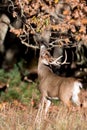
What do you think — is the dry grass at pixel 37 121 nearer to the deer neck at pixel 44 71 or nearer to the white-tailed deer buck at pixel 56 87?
the white-tailed deer buck at pixel 56 87

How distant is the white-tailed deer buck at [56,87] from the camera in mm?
13922

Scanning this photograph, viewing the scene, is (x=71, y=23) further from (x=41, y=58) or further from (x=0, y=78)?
(x=0, y=78)

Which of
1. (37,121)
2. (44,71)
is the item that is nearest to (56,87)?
(44,71)

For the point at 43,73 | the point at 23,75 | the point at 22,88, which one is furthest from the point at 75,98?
the point at 23,75

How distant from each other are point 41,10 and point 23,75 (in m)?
5.50

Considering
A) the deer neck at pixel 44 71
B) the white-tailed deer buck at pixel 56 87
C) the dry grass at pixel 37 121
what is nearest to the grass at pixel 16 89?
the deer neck at pixel 44 71

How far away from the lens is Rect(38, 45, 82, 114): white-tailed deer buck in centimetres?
1392

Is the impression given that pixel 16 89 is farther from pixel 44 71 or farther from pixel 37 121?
pixel 37 121

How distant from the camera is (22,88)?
61.4 ft

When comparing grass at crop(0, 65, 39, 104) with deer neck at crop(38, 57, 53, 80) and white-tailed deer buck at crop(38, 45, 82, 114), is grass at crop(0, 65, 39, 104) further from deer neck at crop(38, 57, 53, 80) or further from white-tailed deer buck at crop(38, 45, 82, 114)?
white-tailed deer buck at crop(38, 45, 82, 114)

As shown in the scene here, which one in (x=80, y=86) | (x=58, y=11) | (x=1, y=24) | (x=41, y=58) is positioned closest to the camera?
(x=80, y=86)

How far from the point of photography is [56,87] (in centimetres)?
1425

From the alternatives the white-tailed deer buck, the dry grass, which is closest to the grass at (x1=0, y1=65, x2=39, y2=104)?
the white-tailed deer buck

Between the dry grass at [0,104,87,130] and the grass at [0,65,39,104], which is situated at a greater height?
the dry grass at [0,104,87,130]
